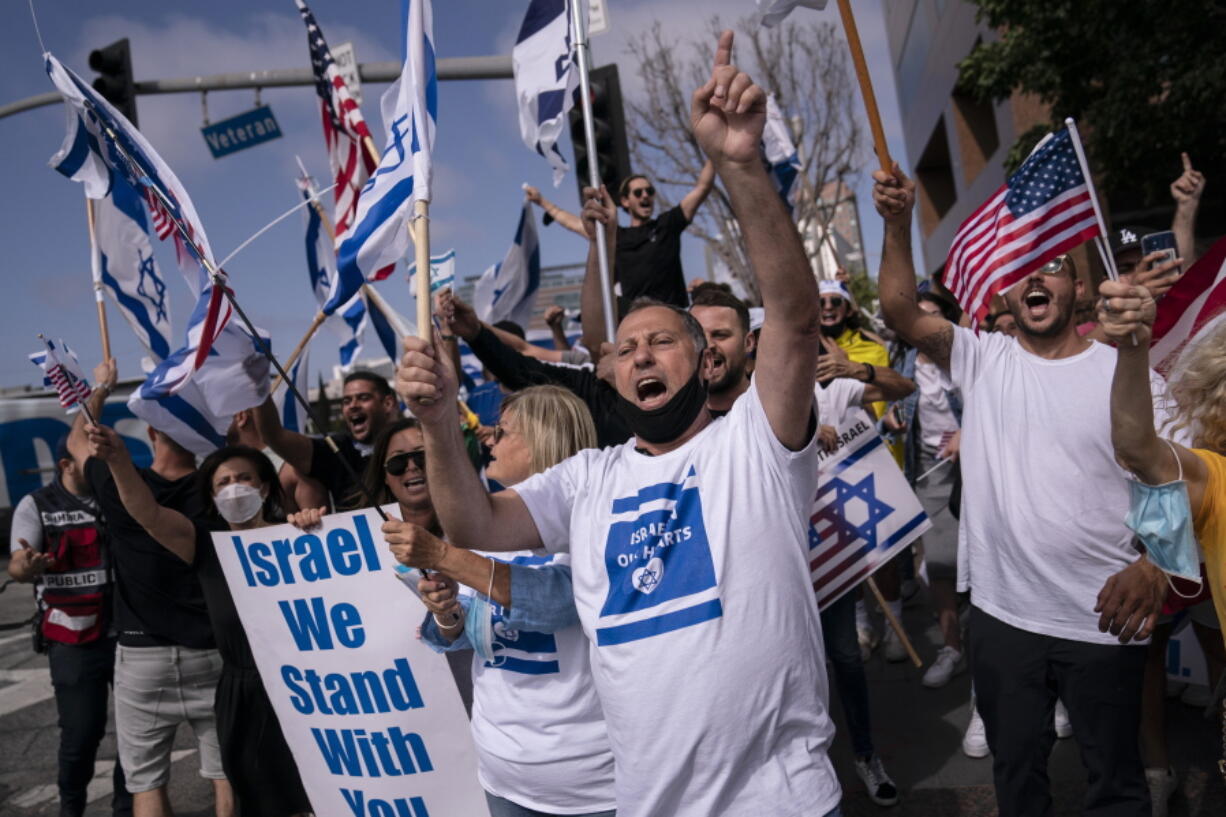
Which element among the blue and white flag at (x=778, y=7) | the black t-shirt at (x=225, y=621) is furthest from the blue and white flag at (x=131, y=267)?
the blue and white flag at (x=778, y=7)

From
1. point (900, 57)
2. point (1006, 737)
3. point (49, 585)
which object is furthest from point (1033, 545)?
point (900, 57)

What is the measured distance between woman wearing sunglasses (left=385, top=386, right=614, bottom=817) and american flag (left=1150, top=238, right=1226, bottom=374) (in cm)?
246

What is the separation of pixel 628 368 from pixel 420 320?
1.67ft

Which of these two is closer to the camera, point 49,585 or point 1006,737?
point 1006,737

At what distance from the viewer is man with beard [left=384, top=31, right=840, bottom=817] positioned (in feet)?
6.59

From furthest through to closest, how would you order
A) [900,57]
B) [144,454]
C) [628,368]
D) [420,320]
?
[900,57] → [144,454] → [628,368] → [420,320]

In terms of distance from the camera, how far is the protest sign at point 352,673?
3.41 metres

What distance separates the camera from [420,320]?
2.18m

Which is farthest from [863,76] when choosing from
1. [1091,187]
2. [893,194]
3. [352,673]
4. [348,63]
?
[348,63]

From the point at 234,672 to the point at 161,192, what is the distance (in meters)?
1.81

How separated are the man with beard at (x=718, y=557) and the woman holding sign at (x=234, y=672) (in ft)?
6.41

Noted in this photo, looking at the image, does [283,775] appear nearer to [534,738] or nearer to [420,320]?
[534,738]

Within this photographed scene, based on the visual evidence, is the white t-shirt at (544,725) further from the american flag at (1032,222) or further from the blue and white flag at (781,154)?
the blue and white flag at (781,154)

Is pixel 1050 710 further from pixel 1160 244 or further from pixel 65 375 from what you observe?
pixel 65 375
